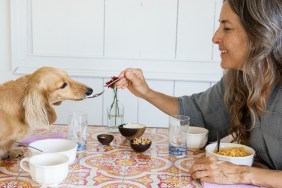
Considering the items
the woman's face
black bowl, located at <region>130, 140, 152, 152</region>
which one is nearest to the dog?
black bowl, located at <region>130, 140, 152, 152</region>

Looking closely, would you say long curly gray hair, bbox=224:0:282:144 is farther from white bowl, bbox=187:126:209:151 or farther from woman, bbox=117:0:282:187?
white bowl, bbox=187:126:209:151

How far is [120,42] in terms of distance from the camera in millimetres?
2506

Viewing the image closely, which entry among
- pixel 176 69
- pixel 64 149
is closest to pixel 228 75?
pixel 64 149

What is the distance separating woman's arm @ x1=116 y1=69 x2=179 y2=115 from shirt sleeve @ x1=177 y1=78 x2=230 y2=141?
53mm

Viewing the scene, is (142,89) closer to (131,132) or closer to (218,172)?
(131,132)

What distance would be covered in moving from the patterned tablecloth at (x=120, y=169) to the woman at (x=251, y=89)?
102mm

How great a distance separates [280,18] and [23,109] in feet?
3.12

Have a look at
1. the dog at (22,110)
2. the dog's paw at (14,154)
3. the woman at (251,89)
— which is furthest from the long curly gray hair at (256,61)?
the dog's paw at (14,154)

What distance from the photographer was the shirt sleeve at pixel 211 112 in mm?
1628

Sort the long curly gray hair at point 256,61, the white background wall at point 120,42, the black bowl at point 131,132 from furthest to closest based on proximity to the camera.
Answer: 1. the white background wall at point 120,42
2. the black bowl at point 131,132
3. the long curly gray hair at point 256,61

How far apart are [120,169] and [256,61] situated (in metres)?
0.61

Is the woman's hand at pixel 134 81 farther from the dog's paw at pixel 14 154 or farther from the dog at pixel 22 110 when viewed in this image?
the dog's paw at pixel 14 154

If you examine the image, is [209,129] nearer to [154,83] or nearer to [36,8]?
[154,83]

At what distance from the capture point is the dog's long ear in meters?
1.28
